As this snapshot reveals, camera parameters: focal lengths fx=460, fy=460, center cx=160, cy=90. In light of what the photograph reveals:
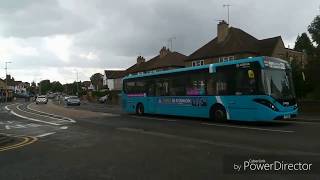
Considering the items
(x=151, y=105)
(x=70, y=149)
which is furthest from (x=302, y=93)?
(x=70, y=149)

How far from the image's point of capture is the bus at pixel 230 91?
1931 cm

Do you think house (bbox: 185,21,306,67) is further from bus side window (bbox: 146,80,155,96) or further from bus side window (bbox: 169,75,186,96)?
bus side window (bbox: 169,75,186,96)

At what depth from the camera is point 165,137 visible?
15.7m

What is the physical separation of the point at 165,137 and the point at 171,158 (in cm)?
491

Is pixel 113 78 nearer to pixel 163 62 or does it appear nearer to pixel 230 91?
pixel 163 62

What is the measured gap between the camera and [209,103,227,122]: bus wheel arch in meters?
21.5

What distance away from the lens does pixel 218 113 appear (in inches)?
861

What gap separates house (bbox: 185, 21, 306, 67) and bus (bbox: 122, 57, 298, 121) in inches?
1383

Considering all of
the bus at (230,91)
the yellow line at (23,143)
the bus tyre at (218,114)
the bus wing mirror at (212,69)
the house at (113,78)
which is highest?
the house at (113,78)

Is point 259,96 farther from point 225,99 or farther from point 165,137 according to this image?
point 165,137

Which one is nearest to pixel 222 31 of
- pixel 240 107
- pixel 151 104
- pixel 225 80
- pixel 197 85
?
pixel 151 104

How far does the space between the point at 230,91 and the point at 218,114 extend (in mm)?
1504

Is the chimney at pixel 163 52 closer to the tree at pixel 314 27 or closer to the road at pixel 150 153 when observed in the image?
the tree at pixel 314 27

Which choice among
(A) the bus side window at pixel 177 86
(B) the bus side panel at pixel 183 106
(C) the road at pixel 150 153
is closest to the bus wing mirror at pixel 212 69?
(B) the bus side panel at pixel 183 106
